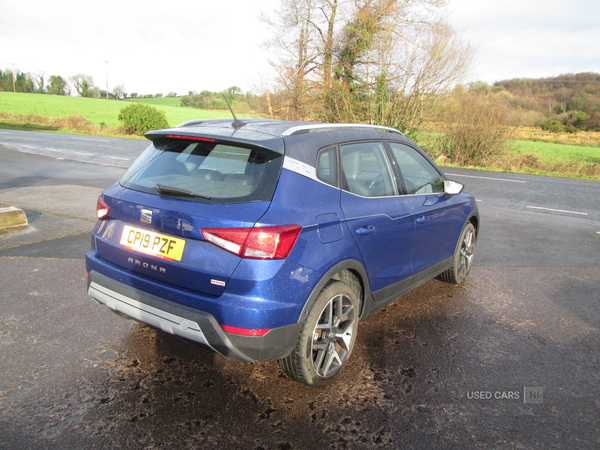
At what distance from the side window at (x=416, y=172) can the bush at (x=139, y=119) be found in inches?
1070

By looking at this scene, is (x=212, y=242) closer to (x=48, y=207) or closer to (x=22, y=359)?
(x=22, y=359)

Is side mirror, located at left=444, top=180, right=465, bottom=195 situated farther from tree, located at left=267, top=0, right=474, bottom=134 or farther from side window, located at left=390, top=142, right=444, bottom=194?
tree, located at left=267, top=0, right=474, bottom=134

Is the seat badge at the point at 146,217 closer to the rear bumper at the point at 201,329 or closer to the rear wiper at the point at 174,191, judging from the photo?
the rear wiper at the point at 174,191

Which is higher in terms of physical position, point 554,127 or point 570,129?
point 554,127

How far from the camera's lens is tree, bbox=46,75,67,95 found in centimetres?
9481

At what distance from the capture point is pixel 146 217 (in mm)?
2748

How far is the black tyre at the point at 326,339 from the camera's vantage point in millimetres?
2748

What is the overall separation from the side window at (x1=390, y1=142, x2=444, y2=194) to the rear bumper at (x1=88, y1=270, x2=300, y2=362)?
1.92m

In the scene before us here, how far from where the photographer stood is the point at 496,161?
2034 centimetres

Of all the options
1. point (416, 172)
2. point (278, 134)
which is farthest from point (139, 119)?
point (278, 134)

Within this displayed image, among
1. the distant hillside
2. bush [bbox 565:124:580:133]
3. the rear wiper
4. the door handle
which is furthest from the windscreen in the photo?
bush [bbox 565:124:580:133]

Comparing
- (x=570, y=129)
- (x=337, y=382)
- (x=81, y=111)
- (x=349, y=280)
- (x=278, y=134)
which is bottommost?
(x=337, y=382)

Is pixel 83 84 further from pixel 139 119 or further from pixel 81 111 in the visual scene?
pixel 139 119

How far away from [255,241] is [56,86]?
110 metres
